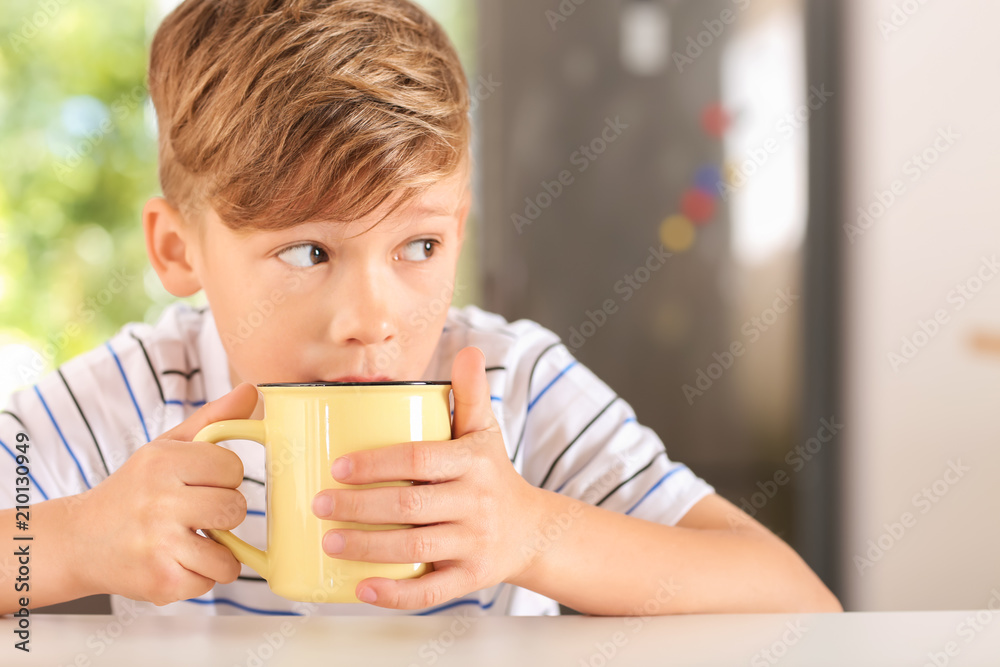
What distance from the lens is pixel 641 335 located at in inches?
92.6

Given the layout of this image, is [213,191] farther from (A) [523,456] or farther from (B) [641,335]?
(B) [641,335]

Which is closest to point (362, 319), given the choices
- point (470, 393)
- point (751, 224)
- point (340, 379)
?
point (340, 379)

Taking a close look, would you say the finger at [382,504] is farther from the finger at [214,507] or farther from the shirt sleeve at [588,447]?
the shirt sleeve at [588,447]

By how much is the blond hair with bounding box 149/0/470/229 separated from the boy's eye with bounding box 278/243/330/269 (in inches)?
1.0

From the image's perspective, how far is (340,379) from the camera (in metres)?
0.69

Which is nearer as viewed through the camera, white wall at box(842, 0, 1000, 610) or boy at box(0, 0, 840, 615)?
boy at box(0, 0, 840, 615)

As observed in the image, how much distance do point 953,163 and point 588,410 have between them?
1.41 metres

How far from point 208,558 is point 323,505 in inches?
4.6

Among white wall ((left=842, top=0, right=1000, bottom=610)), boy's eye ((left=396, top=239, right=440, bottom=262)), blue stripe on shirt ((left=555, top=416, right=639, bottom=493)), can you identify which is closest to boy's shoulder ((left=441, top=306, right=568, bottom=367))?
blue stripe on shirt ((left=555, top=416, right=639, bottom=493))

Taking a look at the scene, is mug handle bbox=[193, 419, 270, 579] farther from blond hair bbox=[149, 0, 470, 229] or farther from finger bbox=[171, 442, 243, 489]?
blond hair bbox=[149, 0, 470, 229]

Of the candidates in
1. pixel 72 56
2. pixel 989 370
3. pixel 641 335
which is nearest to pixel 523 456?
pixel 989 370

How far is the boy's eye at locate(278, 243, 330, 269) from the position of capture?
0.69 metres

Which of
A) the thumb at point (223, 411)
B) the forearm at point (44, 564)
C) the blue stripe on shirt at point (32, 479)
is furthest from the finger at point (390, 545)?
the blue stripe on shirt at point (32, 479)

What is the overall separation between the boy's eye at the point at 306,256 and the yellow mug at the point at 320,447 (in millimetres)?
210
